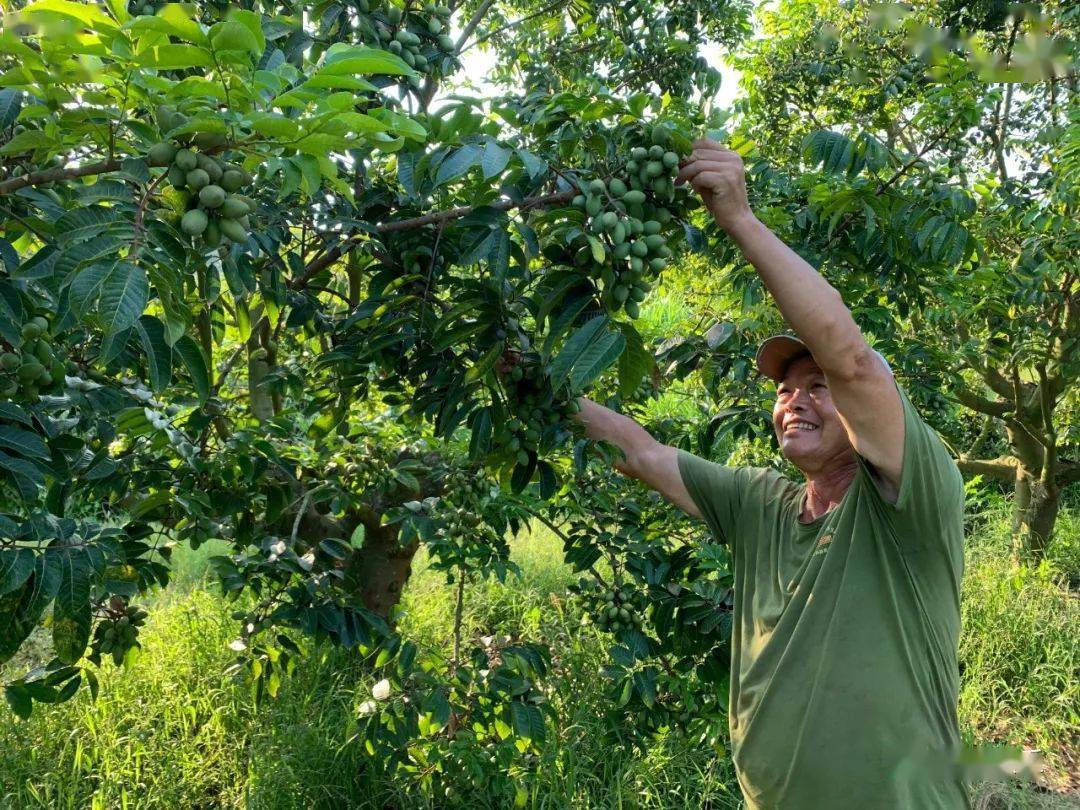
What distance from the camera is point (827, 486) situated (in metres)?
1.76

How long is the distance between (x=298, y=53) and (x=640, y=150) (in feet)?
2.31

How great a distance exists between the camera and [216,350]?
11.9 feet

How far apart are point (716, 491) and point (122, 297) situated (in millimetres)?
1398

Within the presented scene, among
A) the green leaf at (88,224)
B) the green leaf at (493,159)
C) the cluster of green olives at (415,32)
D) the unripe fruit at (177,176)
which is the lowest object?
the green leaf at (88,224)

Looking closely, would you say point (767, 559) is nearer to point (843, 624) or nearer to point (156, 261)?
point (843, 624)

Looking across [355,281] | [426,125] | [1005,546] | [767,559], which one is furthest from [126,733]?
[1005,546]

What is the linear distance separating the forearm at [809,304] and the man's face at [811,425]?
277 mm

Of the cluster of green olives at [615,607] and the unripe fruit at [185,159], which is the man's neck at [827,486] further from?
the unripe fruit at [185,159]

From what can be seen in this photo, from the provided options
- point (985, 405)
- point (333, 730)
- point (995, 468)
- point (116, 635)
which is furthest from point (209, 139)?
point (995, 468)

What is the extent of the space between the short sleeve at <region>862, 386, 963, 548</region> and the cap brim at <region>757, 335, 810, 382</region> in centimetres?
35

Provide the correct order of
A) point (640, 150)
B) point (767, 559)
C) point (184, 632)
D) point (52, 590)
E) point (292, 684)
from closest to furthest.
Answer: point (640, 150) < point (52, 590) < point (767, 559) < point (292, 684) < point (184, 632)

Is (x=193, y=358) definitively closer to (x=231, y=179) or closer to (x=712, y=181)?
(x=231, y=179)

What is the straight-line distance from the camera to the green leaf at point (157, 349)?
3.75ft

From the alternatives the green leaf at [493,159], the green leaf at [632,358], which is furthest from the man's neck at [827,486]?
the green leaf at [493,159]
